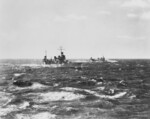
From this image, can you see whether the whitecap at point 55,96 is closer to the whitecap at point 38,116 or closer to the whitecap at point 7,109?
the whitecap at point 7,109

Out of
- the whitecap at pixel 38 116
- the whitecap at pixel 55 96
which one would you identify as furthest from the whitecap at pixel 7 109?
the whitecap at pixel 55 96

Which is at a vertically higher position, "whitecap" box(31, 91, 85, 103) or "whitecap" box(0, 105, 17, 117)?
"whitecap" box(31, 91, 85, 103)

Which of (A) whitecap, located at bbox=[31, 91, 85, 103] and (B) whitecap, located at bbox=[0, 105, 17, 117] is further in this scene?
(A) whitecap, located at bbox=[31, 91, 85, 103]

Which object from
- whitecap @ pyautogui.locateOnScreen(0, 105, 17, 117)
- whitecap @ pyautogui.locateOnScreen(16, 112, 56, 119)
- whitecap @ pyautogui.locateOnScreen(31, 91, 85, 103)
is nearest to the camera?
whitecap @ pyautogui.locateOnScreen(16, 112, 56, 119)

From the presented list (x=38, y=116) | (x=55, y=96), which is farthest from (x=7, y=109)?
(x=55, y=96)

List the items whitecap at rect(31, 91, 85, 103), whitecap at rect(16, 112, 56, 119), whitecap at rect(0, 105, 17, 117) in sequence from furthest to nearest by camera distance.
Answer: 1. whitecap at rect(31, 91, 85, 103)
2. whitecap at rect(0, 105, 17, 117)
3. whitecap at rect(16, 112, 56, 119)

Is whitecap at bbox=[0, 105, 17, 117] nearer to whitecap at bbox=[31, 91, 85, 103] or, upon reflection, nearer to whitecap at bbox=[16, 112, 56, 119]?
whitecap at bbox=[16, 112, 56, 119]

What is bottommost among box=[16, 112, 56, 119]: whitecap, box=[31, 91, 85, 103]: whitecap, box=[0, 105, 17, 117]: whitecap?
box=[16, 112, 56, 119]: whitecap

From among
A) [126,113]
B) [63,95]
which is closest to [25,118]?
[126,113]

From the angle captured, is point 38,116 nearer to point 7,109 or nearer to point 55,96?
point 7,109

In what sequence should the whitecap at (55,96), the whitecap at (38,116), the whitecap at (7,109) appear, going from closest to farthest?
the whitecap at (38,116), the whitecap at (7,109), the whitecap at (55,96)

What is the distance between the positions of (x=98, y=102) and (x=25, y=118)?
33.4ft

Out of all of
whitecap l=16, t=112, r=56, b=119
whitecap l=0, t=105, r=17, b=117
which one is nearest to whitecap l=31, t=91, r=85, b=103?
whitecap l=0, t=105, r=17, b=117

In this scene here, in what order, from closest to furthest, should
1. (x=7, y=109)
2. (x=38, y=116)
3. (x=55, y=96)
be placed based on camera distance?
(x=38, y=116)
(x=7, y=109)
(x=55, y=96)
